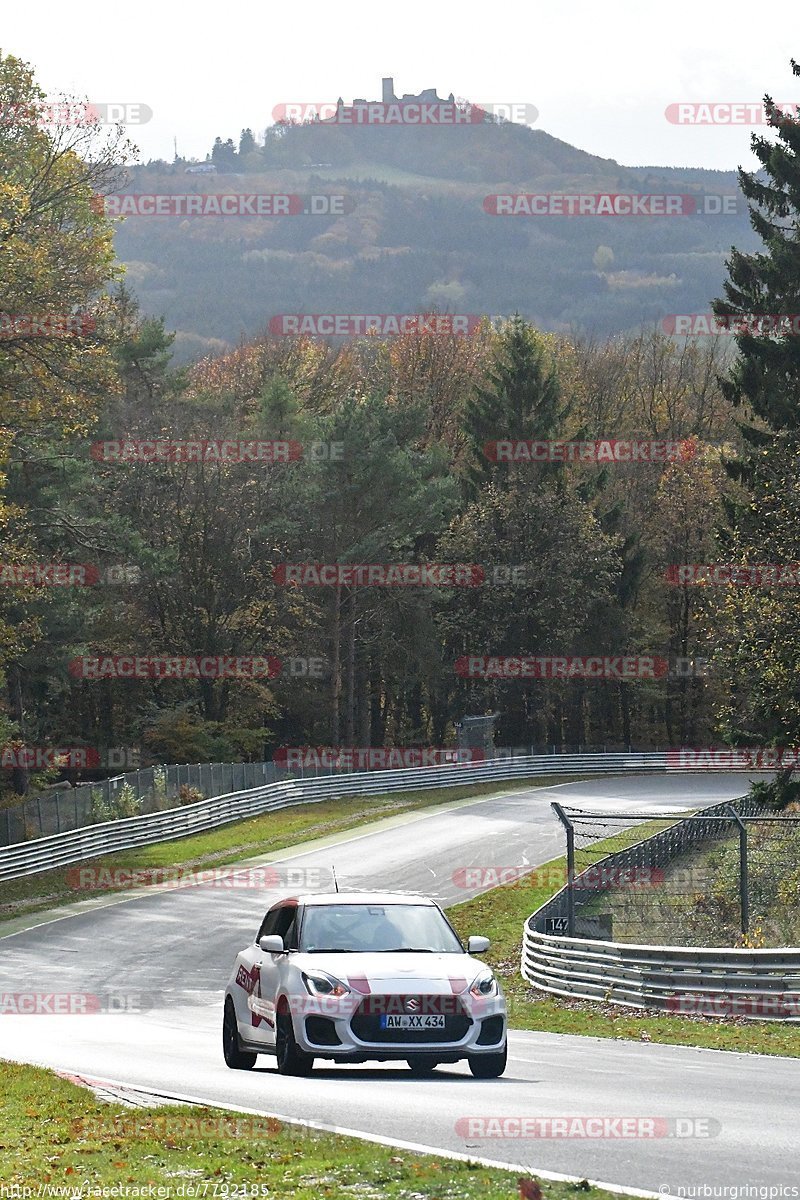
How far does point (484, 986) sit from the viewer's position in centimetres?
1326

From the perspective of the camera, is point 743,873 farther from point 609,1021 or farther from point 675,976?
point 609,1021

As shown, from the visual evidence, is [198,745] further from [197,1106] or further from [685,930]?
[197,1106]

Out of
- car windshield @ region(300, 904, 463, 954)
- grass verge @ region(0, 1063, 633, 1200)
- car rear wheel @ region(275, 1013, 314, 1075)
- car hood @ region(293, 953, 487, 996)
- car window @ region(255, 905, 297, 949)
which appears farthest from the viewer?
car window @ region(255, 905, 297, 949)

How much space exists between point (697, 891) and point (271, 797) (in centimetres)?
3350

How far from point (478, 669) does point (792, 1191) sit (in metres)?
67.8

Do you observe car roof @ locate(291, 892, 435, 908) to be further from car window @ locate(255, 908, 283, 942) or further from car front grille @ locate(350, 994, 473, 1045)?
car front grille @ locate(350, 994, 473, 1045)

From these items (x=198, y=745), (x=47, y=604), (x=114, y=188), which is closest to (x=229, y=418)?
(x=198, y=745)

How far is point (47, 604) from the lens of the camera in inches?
1928

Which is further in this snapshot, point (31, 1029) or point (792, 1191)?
point (31, 1029)

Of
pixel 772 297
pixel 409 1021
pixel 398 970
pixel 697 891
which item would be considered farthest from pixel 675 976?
pixel 772 297

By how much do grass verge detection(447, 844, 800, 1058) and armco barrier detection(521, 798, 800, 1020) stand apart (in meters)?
0.18

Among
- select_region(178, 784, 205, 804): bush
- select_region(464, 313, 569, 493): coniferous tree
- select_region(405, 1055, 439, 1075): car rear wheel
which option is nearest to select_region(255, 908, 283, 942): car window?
select_region(405, 1055, 439, 1075): car rear wheel

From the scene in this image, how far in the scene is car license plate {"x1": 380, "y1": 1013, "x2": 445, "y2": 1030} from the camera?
12836 millimetres

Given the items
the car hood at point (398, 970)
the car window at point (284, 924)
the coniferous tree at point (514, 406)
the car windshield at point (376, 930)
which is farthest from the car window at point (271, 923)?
the coniferous tree at point (514, 406)
